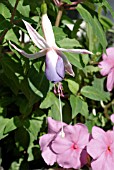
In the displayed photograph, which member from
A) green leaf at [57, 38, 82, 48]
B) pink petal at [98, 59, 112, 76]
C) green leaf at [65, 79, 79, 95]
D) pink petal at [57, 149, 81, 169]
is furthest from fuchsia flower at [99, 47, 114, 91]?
pink petal at [57, 149, 81, 169]

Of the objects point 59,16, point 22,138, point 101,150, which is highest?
point 59,16

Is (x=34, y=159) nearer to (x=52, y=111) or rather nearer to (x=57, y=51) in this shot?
(x=52, y=111)

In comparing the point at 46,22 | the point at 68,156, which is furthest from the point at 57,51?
the point at 68,156

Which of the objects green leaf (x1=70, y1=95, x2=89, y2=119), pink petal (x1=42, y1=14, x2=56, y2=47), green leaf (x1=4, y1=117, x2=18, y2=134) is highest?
pink petal (x1=42, y1=14, x2=56, y2=47)

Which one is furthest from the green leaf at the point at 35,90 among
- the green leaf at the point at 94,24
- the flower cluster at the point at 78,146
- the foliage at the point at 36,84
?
the green leaf at the point at 94,24

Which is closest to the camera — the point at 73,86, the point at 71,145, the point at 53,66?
the point at 53,66

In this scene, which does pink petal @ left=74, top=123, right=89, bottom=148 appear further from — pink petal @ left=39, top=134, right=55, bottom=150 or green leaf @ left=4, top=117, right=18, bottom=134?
green leaf @ left=4, top=117, right=18, bottom=134

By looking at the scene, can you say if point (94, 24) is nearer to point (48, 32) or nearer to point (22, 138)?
point (48, 32)

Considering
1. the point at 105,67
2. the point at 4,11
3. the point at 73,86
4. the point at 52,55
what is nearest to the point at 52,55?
the point at 52,55
